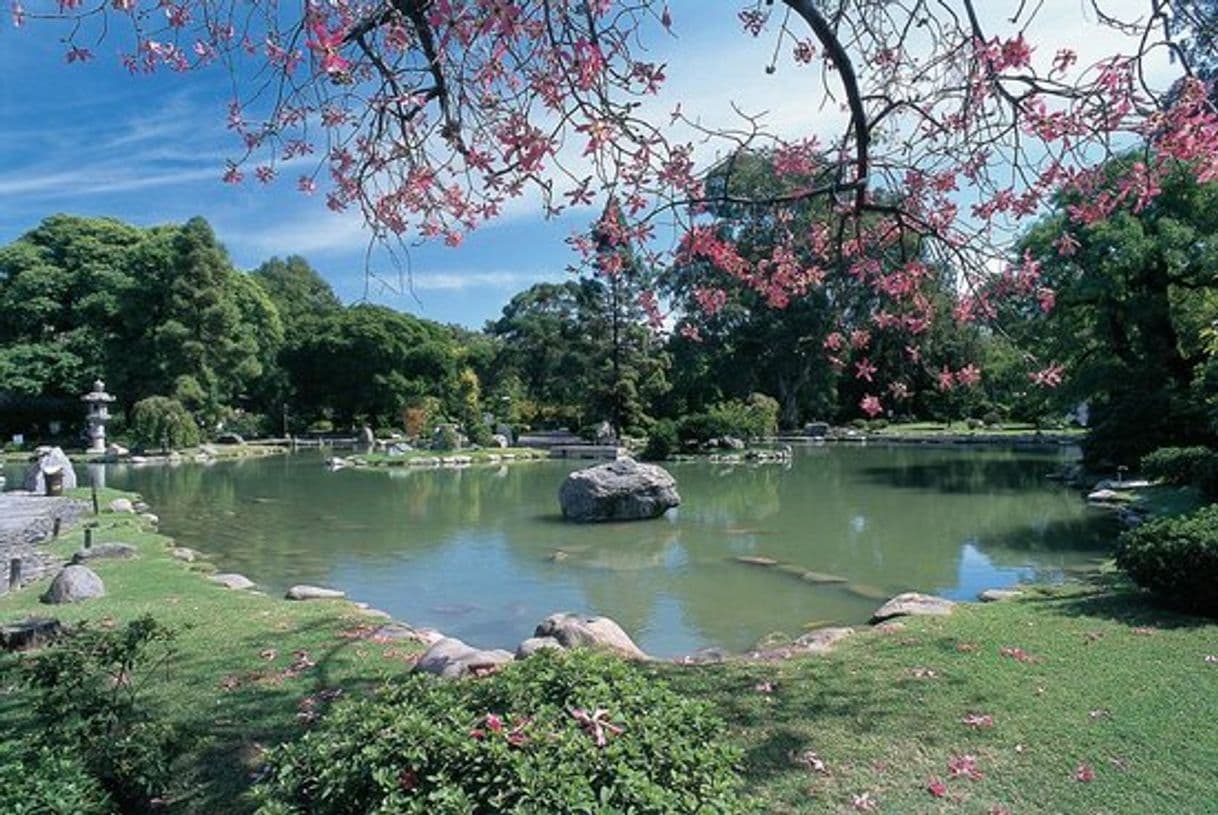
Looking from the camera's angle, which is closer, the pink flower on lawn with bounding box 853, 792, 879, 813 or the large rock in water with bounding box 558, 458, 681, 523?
the pink flower on lawn with bounding box 853, 792, 879, 813

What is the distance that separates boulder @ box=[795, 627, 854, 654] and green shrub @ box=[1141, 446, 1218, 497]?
27.7ft

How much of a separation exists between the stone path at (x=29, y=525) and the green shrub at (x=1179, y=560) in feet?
31.7

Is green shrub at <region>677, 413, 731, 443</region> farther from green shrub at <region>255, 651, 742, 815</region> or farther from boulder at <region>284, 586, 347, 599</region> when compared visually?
green shrub at <region>255, 651, 742, 815</region>

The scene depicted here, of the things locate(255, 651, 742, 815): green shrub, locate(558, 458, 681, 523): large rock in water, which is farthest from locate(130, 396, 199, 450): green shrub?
locate(255, 651, 742, 815): green shrub

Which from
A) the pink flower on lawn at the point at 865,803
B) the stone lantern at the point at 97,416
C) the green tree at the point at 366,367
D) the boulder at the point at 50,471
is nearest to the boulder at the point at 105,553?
the boulder at the point at 50,471

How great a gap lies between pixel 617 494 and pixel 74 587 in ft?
26.8

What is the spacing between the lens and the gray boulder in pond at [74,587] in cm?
743

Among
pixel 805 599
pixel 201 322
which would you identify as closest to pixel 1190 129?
pixel 805 599

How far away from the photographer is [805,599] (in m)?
8.75

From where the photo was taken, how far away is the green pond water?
336 inches

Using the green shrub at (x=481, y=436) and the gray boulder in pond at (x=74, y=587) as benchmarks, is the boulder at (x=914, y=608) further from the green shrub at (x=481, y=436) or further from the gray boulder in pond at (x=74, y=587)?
the green shrub at (x=481, y=436)

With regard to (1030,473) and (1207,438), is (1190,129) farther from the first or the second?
(1030,473)

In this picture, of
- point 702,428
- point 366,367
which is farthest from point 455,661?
point 366,367

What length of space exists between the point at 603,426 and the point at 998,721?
98.5 ft
